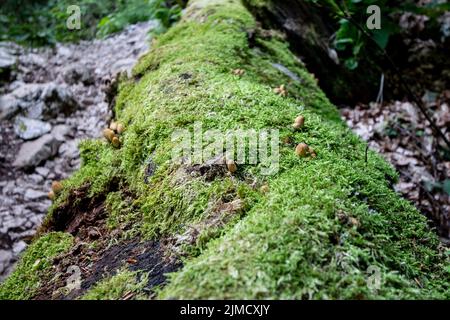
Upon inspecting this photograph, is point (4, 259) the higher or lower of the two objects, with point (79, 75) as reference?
lower

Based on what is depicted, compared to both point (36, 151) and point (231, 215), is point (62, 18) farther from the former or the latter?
point (231, 215)

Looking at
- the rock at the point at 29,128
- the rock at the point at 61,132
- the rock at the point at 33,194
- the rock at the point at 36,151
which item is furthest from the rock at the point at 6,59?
the rock at the point at 33,194

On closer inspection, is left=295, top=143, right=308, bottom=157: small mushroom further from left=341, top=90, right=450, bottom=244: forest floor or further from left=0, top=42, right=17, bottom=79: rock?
left=0, top=42, right=17, bottom=79: rock

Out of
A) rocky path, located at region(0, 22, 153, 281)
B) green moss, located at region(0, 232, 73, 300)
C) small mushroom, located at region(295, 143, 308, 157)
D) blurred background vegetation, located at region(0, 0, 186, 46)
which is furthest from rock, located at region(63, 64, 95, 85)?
small mushroom, located at region(295, 143, 308, 157)

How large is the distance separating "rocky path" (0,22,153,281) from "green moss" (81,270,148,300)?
7.37 ft

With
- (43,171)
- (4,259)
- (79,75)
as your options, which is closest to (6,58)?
(79,75)

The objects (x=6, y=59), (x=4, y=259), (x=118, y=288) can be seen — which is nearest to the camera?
(x=118, y=288)

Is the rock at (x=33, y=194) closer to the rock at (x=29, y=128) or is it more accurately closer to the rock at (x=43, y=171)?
the rock at (x=43, y=171)

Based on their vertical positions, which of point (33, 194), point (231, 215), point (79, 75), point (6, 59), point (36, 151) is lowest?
point (33, 194)

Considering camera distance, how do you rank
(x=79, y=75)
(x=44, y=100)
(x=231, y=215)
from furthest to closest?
(x=79, y=75), (x=44, y=100), (x=231, y=215)

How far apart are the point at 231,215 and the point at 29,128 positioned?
4.81 m

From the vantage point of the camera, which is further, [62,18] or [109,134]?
[62,18]

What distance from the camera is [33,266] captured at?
80.3 inches
